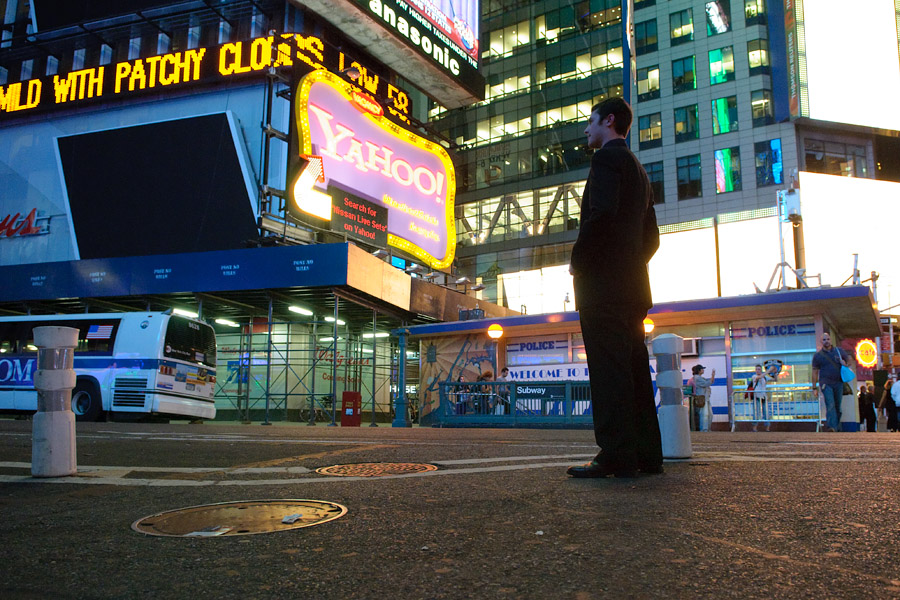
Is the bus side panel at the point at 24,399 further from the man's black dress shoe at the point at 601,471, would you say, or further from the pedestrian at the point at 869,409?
the pedestrian at the point at 869,409

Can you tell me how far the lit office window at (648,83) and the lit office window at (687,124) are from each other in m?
2.10

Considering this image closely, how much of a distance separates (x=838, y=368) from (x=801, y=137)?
2861cm

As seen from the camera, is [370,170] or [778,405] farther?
[370,170]

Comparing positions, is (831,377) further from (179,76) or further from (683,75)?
(683,75)

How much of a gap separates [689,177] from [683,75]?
6.53 m

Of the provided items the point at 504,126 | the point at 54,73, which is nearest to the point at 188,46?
the point at 54,73

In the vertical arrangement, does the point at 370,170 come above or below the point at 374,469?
above

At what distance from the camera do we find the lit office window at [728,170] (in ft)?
127

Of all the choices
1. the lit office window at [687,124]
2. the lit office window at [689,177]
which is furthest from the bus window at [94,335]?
the lit office window at [687,124]

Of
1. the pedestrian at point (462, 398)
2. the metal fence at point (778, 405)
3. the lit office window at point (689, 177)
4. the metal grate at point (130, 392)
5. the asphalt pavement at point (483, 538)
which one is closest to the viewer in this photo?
the asphalt pavement at point (483, 538)

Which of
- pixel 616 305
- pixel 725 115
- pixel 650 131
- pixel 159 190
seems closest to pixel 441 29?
pixel 159 190

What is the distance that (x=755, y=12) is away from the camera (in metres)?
39.7

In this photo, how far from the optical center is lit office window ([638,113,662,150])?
4212cm

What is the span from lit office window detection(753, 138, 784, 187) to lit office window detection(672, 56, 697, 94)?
5908 millimetres
